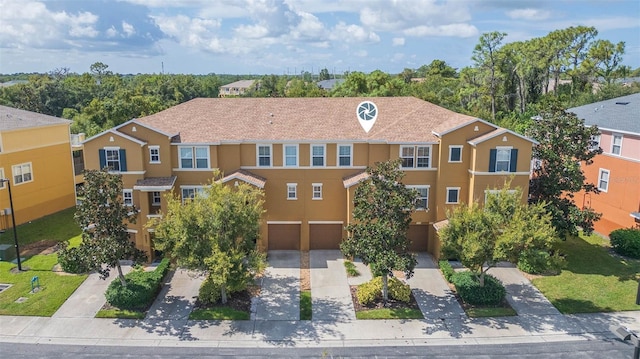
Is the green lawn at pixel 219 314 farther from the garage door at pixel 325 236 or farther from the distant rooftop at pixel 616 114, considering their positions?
the distant rooftop at pixel 616 114

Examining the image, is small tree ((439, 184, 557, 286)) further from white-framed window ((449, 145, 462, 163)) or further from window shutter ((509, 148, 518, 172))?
white-framed window ((449, 145, 462, 163))

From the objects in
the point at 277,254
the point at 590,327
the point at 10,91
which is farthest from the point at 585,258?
the point at 10,91

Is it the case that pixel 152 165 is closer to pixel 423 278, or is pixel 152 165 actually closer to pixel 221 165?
pixel 221 165

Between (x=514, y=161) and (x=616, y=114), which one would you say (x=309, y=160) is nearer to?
(x=514, y=161)

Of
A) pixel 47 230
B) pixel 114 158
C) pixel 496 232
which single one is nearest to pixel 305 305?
pixel 496 232

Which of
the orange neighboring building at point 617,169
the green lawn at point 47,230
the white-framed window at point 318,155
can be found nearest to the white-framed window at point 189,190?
the white-framed window at point 318,155

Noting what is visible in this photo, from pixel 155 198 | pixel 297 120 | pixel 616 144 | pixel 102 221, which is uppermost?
pixel 297 120
